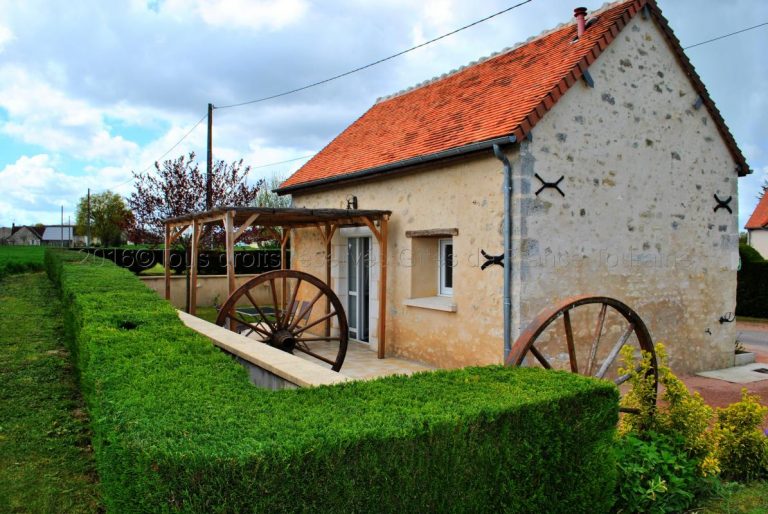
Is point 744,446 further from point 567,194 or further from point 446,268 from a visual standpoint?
point 446,268

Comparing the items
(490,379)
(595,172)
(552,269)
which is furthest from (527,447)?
(595,172)

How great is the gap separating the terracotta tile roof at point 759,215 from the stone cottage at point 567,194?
1006 inches

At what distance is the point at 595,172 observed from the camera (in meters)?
8.18

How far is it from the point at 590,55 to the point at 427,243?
12.1 ft

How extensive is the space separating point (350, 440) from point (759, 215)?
36.6 m

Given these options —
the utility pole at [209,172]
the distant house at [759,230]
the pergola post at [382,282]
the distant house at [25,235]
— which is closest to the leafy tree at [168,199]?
the utility pole at [209,172]

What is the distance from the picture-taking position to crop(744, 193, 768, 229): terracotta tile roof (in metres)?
31.3

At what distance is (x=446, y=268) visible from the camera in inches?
371

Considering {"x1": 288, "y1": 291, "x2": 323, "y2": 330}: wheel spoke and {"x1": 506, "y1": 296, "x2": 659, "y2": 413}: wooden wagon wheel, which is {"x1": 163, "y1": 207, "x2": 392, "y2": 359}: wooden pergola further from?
{"x1": 506, "y1": 296, "x2": 659, "y2": 413}: wooden wagon wheel

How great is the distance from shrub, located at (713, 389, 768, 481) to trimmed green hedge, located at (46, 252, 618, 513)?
1.69 metres

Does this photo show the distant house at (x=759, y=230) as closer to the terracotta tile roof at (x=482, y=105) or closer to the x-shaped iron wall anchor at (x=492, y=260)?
the terracotta tile roof at (x=482, y=105)

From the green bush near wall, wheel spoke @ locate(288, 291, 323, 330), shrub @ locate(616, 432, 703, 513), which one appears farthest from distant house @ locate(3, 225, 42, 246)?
shrub @ locate(616, 432, 703, 513)

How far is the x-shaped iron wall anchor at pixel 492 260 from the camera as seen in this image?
24.7 feet

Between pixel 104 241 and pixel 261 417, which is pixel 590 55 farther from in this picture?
pixel 104 241
